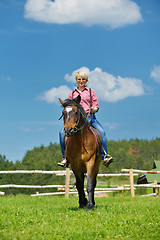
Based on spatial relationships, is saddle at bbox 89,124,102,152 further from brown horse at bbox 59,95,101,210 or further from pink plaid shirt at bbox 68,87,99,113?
pink plaid shirt at bbox 68,87,99,113

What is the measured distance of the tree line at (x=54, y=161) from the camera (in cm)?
3506

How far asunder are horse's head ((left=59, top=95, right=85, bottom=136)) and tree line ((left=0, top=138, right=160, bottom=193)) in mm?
17767

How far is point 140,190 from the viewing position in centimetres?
3431

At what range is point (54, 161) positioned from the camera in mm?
62219

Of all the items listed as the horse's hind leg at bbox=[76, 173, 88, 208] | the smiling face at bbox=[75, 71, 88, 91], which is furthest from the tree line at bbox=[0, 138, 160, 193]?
the smiling face at bbox=[75, 71, 88, 91]

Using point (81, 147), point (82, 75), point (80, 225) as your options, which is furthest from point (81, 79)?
point (80, 225)

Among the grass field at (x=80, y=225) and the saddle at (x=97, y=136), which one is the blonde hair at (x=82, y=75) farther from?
the grass field at (x=80, y=225)

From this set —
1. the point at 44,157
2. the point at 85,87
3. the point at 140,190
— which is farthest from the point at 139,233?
the point at 44,157

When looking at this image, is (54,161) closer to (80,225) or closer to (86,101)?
(86,101)

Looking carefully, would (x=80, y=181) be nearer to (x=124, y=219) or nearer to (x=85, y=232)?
(x=124, y=219)

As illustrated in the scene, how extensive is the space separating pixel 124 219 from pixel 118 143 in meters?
100

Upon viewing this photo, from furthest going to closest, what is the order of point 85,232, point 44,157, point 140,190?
point 44,157
point 140,190
point 85,232

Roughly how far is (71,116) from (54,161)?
55822 millimetres

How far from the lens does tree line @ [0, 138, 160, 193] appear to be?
35.1 metres
